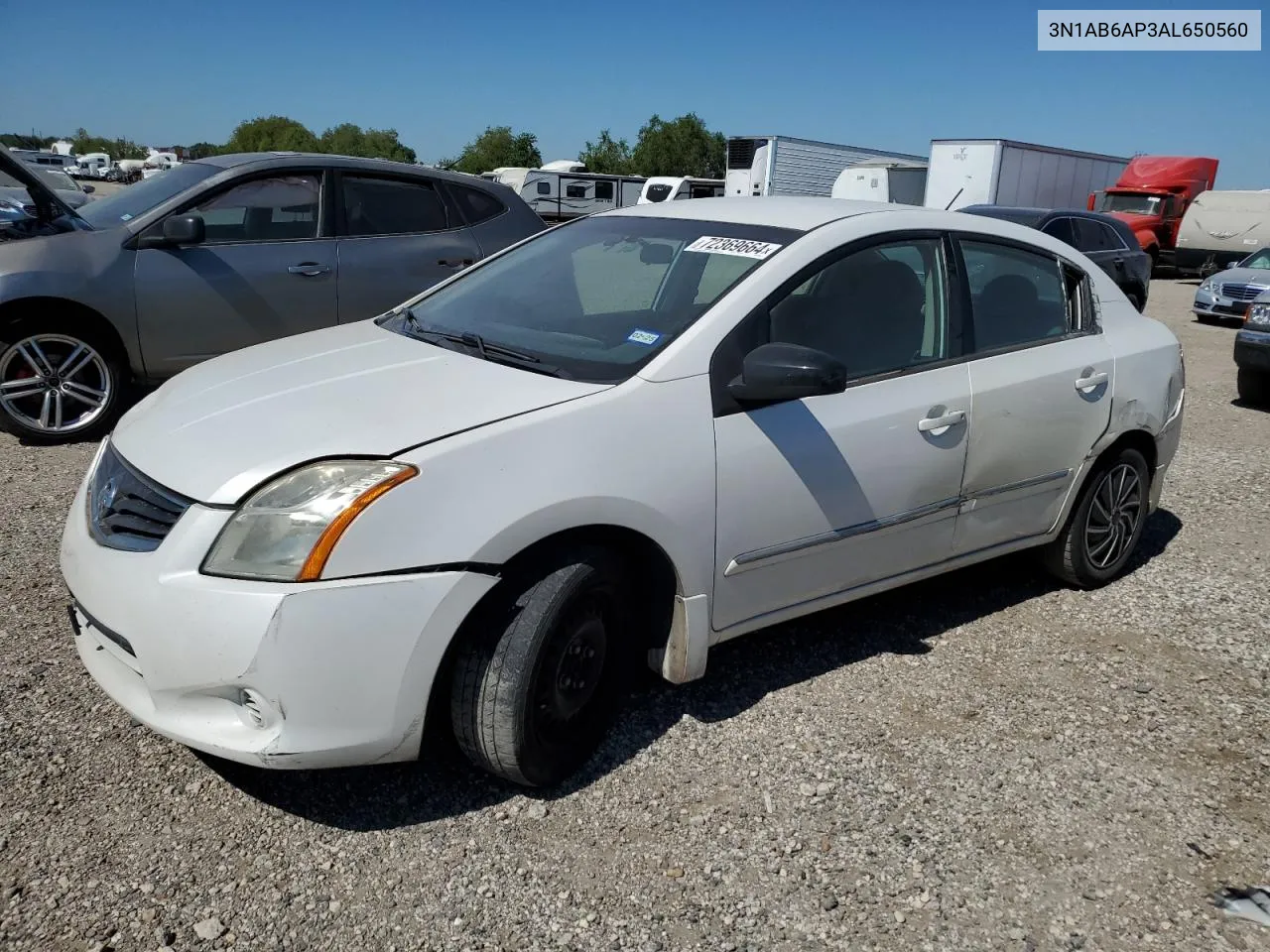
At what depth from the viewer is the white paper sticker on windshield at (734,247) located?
323 cm

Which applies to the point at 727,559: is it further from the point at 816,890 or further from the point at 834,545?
the point at 816,890

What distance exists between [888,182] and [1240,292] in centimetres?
1236

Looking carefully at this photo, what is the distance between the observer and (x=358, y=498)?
2379 mm

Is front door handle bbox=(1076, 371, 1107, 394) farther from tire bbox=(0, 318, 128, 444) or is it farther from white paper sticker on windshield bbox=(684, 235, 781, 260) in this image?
tire bbox=(0, 318, 128, 444)

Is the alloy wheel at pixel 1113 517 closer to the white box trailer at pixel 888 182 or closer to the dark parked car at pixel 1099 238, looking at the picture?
the dark parked car at pixel 1099 238

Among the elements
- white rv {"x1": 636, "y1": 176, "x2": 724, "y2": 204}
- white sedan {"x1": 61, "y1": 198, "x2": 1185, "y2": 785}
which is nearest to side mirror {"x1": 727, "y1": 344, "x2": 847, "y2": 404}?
white sedan {"x1": 61, "y1": 198, "x2": 1185, "y2": 785}

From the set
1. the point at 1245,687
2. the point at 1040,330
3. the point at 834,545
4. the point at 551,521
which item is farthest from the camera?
the point at 1040,330

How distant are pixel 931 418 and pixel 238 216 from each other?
4.78 metres

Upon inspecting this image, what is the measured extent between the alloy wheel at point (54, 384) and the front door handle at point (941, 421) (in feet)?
15.8

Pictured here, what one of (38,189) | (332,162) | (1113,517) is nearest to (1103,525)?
(1113,517)

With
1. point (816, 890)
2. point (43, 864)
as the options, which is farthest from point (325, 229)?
point (816, 890)

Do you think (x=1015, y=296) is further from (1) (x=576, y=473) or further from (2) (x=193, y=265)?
(2) (x=193, y=265)

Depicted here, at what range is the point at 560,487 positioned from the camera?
2.60m

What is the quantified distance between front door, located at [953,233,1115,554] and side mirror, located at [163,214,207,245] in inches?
173
